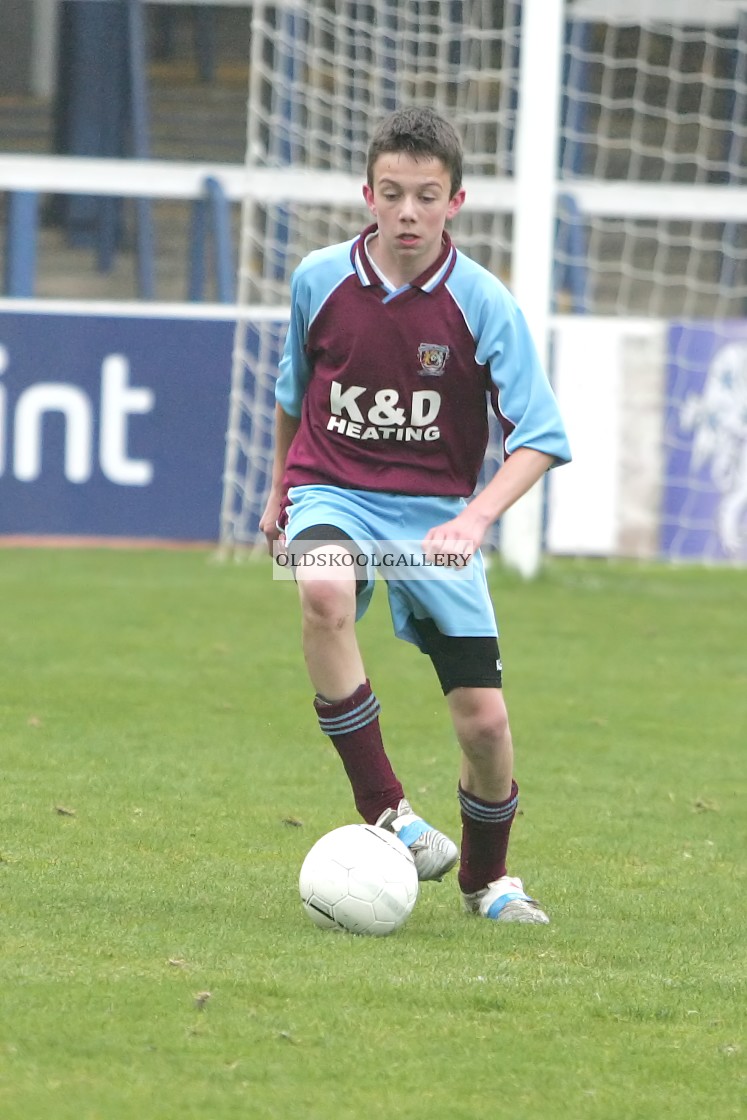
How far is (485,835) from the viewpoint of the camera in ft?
13.5

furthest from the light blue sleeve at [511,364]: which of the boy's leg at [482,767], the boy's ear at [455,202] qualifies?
the boy's leg at [482,767]

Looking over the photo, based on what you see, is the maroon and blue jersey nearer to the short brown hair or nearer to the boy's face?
the boy's face

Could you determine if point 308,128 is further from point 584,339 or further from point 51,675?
point 51,675

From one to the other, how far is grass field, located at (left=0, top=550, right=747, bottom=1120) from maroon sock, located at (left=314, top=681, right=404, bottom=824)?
27 centimetres

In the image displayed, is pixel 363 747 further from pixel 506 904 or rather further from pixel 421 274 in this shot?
pixel 421 274

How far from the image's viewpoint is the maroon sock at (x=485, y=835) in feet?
13.5

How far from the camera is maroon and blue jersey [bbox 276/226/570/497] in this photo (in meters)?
3.96

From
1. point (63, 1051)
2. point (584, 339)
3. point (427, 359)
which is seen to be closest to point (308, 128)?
point (584, 339)

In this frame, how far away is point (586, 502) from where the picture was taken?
11711 mm

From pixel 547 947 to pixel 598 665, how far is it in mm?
4361

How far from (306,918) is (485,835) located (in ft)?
1.48

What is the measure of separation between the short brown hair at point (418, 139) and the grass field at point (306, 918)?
1.57 m

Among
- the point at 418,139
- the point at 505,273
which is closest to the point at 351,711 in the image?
the point at 418,139

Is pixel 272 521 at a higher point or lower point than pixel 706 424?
higher
